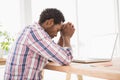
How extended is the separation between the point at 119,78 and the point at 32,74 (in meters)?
0.65

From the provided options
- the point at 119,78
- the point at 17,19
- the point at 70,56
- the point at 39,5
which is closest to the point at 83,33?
the point at 39,5

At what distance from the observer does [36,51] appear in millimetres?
1390

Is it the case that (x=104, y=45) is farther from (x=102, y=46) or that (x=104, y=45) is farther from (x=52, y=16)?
(x=52, y=16)

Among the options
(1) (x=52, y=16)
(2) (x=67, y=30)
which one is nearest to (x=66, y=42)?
(2) (x=67, y=30)

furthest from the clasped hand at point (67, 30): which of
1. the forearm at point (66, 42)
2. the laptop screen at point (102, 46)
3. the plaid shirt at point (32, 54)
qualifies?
the laptop screen at point (102, 46)

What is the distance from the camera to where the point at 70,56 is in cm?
140

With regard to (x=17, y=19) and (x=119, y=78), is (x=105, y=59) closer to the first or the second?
(x=119, y=78)

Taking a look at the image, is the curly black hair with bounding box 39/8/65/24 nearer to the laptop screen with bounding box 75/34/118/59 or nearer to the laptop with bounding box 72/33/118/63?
the laptop with bounding box 72/33/118/63

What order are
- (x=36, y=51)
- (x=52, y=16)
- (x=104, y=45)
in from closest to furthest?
(x=36, y=51)
(x=52, y=16)
(x=104, y=45)

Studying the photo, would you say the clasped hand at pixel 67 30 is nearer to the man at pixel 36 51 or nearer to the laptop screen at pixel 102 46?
the man at pixel 36 51

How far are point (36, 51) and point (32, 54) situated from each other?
45 millimetres

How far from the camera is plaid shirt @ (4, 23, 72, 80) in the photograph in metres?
1.36

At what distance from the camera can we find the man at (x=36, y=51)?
136 cm

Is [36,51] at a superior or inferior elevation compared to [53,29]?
inferior
